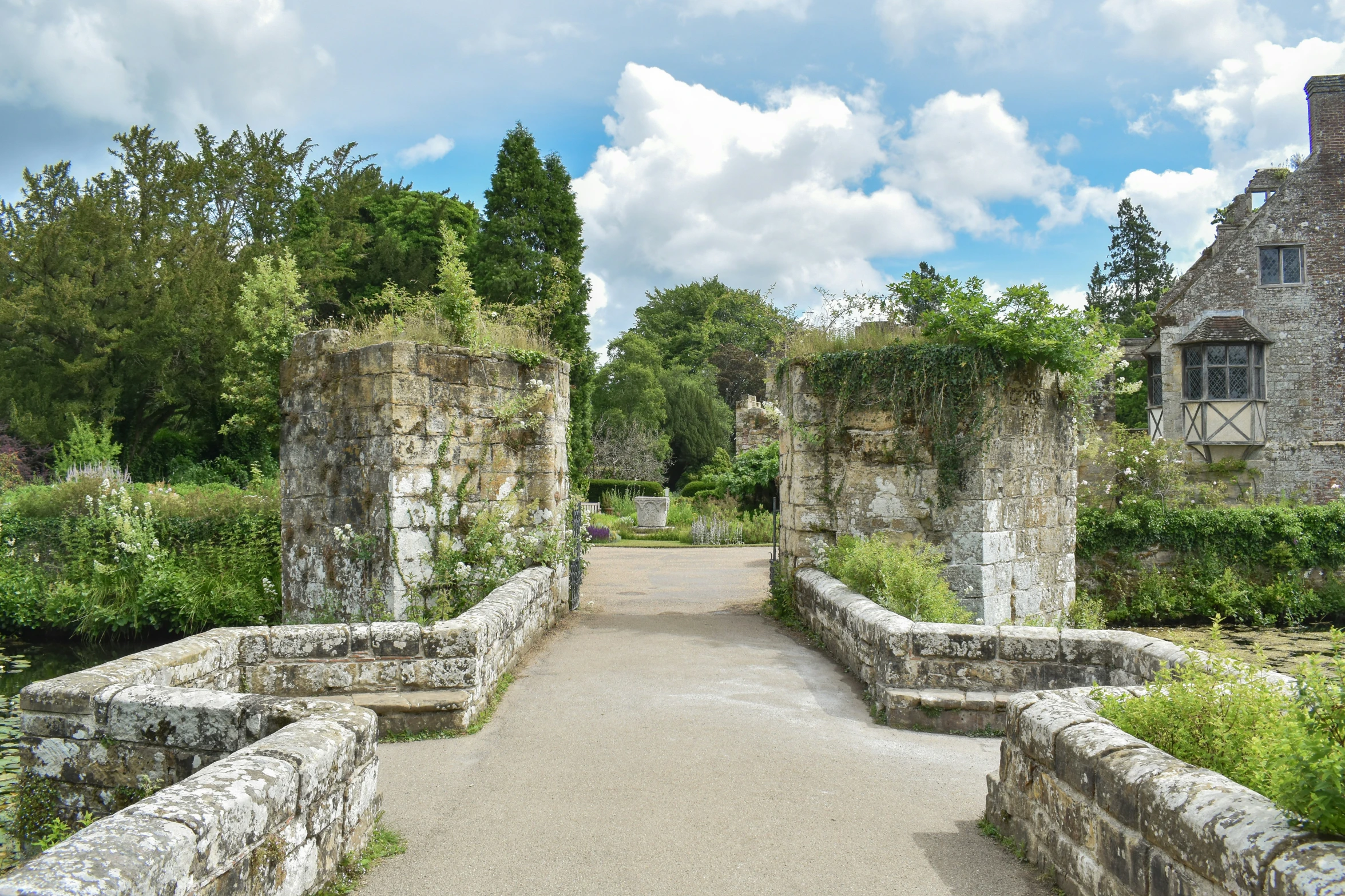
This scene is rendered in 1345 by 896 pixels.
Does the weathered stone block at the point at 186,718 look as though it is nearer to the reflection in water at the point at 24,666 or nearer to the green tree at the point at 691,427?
the reflection in water at the point at 24,666

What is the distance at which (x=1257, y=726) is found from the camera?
2.98m

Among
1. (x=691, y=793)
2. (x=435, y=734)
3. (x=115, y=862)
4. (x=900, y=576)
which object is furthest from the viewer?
(x=900, y=576)

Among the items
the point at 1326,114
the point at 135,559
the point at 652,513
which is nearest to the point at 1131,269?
the point at 1326,114

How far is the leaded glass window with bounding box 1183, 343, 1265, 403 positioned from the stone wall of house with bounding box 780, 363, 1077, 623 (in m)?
16.4

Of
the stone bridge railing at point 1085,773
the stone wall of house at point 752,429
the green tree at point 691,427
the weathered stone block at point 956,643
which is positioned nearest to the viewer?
the stone bridge railing at point 1085,773

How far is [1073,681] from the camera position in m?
5.59

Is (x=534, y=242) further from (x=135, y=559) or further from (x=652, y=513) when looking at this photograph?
(x=135, y=559)

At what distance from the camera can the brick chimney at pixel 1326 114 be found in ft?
73.9

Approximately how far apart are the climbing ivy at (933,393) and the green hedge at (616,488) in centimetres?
1797

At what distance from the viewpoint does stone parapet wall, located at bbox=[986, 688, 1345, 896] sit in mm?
2254

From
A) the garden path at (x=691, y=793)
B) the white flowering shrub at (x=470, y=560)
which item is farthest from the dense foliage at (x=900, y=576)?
the white flowering shrub at (x=470, y=560)

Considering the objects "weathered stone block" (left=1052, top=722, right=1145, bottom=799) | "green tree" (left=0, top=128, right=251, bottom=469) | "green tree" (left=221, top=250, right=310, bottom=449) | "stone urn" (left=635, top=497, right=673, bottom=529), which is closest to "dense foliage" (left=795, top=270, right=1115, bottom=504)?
"weathered stone block" (left=1052, top=722, right=1145, bottom=799)

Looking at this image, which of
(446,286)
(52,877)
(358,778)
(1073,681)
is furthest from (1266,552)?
(52,877)

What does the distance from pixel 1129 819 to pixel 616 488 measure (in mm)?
24490
